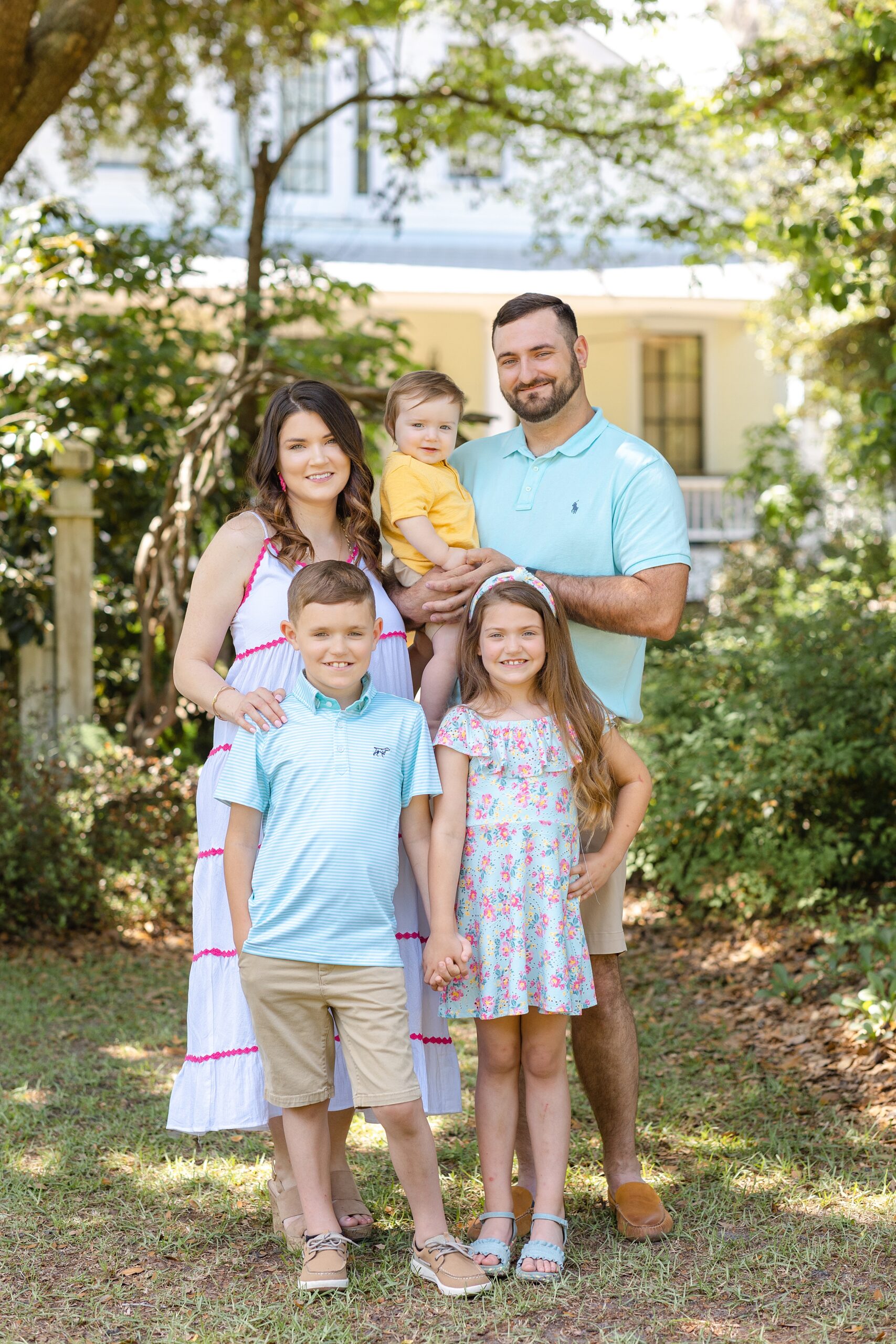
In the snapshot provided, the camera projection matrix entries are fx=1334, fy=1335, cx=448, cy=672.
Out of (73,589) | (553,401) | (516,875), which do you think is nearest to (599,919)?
(516,875)

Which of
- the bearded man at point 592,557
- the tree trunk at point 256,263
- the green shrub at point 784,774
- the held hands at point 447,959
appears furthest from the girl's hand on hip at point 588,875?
the tree trunk at point 256,263

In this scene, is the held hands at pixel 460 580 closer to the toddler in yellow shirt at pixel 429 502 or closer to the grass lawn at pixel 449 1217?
the toddler in yellow shirt at pixel 429 502

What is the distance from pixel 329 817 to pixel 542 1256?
3.43 ft

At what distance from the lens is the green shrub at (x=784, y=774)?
5320 millimetres

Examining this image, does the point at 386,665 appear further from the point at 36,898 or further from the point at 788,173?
the point at 788,173

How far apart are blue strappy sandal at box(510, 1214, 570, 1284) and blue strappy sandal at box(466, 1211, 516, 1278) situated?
0.02 metres

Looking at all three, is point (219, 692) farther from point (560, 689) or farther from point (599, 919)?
point (599, 919)

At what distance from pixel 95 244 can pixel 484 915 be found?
4674 millimetres

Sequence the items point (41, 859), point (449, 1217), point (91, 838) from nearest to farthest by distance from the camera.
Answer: point (449, 1217)
point (41, 859)
point (91, 838)

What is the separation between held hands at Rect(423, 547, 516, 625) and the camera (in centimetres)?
304

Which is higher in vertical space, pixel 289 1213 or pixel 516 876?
pixel 516 876

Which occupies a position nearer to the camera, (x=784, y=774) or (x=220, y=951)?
(x=220, y=951)

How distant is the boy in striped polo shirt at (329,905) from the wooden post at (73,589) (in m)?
3.74

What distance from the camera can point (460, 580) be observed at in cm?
304
